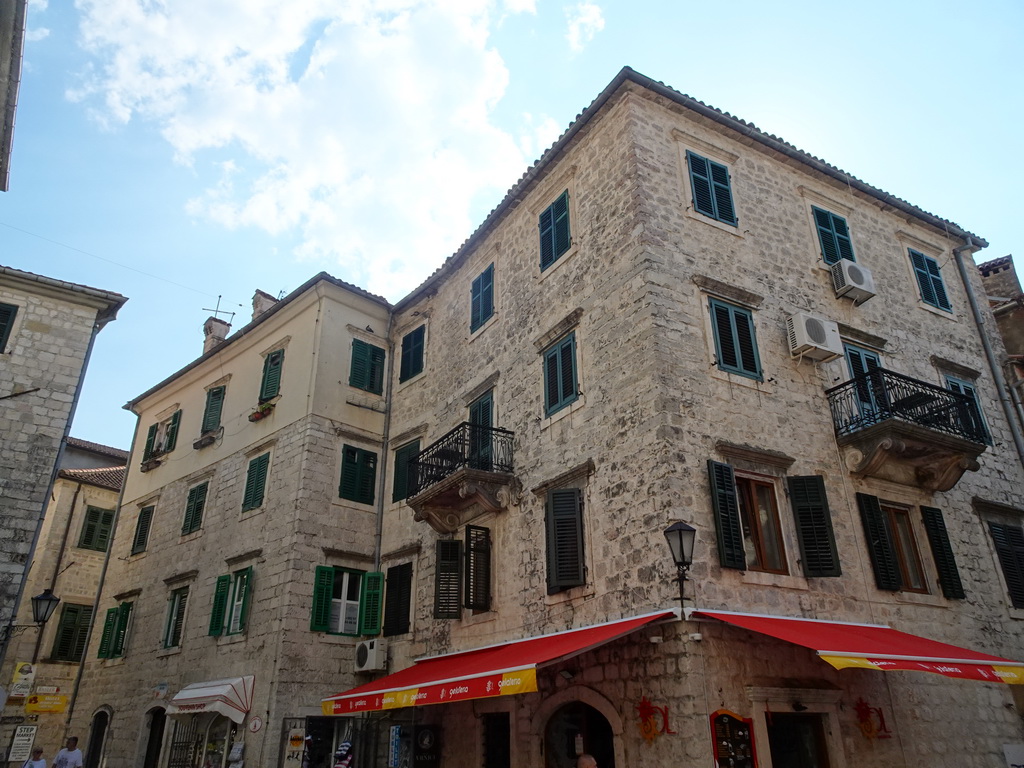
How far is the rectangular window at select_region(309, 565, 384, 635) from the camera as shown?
586 inches

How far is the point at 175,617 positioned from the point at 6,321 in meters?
7.60

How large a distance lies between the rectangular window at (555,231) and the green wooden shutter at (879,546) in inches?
263

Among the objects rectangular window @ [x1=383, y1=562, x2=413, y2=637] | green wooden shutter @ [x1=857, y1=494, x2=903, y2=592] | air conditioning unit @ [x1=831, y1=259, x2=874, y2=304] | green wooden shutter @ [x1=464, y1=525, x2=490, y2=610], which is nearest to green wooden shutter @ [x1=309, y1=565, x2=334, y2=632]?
rectangular window @ [x1=383, y1=562, x2=413, y2=637]

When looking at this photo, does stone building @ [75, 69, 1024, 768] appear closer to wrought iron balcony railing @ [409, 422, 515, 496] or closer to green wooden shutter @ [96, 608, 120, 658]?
wrought iron balcony railing @ [409, 422, 515, 496]

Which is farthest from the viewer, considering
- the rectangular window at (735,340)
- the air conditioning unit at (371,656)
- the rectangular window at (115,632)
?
the rectangular window at (115,632)

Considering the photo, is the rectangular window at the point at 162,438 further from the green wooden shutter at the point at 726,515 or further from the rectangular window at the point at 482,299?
the green wooden shutter at the point at 726,515

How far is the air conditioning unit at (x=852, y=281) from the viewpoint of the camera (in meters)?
13.6

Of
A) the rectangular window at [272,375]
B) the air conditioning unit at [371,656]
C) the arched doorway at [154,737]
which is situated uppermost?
the rectangular window at [272,375]

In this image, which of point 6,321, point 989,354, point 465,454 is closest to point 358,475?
point 465,454

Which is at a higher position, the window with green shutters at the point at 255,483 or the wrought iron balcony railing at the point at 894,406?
the window with green shutters at the point at 255,483

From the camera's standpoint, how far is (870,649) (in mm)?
8883

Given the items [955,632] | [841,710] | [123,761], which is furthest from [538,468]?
[123,761]

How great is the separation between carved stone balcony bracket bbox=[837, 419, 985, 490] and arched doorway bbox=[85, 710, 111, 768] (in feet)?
58.3

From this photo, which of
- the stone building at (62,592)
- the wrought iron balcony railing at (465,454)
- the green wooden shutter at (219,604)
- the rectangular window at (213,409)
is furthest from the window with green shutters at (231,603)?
the stone building at (62,592)
